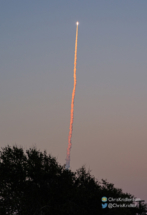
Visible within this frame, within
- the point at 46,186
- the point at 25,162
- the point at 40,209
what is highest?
the point at 25,162

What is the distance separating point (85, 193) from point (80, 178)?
703 cm

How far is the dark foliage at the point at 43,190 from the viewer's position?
5288 cm

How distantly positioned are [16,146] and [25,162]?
11.8 feet

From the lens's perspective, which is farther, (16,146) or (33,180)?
(16,146)

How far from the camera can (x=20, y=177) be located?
5753cm

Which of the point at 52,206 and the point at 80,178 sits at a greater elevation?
the point at 80,178

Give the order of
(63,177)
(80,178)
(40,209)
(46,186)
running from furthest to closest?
(80,178) < (63,177) < (46,186) < (40,209)

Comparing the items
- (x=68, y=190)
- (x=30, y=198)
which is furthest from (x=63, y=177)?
(x=30, y=198)

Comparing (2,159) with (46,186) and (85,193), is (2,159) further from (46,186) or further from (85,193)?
(85,193)

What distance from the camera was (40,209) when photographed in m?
51.9

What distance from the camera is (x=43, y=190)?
55.9 m

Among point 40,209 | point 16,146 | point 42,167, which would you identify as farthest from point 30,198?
point 16,146

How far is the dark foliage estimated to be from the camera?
173 feet

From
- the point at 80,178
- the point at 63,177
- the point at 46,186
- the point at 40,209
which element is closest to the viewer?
the point at 40,209
